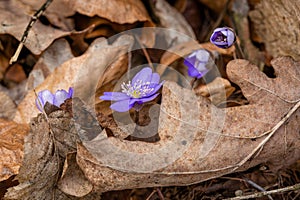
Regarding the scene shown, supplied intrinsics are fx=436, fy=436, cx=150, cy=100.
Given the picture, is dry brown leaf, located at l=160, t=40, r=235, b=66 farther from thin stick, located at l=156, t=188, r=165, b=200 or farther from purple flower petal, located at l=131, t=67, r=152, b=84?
thin stick, located at l=156, t=188, r=165, b=200

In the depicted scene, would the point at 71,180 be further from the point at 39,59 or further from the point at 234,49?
the point at 234,49

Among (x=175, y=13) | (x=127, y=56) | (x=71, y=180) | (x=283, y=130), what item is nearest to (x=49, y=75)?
(x=127, y=56)

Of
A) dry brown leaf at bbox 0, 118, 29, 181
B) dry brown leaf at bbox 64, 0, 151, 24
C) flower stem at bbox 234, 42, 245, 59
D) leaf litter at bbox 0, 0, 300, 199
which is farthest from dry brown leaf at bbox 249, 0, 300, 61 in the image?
dry brown leaf at bbox 0, 118, 29, 181

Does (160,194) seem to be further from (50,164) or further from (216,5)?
(216,5)

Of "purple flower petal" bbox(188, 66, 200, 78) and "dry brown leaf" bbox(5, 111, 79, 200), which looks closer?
"dry brown leaf" bbox(5, 111, 79, 200)

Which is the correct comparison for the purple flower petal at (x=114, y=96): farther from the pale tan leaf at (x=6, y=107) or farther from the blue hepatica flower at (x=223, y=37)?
the pale tan leaf at (x=6, y=107)
